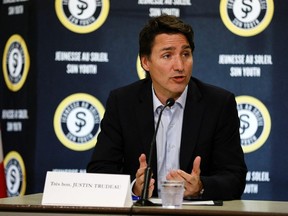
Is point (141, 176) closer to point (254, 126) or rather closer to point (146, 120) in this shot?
point (146, 120)

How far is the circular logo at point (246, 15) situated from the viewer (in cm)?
430

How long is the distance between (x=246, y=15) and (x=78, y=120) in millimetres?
1330

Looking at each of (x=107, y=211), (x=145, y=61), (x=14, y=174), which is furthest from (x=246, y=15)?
(x=107, y=211)

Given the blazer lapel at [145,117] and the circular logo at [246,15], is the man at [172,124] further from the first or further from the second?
the circular logo at [246,15]

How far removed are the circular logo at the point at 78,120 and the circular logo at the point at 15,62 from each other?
349mm

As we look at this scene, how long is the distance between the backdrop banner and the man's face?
1.22 meters

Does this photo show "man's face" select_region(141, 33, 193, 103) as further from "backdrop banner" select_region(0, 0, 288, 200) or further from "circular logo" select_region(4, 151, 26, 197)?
"circular logo" select_region(4, 151, 26, 197)

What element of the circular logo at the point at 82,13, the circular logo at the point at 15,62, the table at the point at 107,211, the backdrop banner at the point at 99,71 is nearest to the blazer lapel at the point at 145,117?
the table at the point at 107,211

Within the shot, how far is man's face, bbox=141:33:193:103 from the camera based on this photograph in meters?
3.10

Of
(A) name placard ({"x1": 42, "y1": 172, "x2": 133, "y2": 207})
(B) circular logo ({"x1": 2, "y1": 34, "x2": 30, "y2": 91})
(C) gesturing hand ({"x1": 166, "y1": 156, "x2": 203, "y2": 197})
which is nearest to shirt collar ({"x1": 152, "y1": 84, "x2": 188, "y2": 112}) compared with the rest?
(C) gesturing hand ({"x1": 166, "y1": 156, "x2": 203, "y2": 197})

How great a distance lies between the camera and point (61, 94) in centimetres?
451

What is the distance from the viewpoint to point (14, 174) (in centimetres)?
456

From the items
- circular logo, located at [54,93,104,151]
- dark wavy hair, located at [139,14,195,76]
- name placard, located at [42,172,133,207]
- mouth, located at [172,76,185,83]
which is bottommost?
name placard, located at [42,172,133,207]

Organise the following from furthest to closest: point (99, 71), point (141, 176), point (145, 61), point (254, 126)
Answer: point (99, 71)
point (254, 126)
point (145, 61)
point (141, 176)
